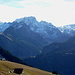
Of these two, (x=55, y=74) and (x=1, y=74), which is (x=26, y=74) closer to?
(x=1, y=74)

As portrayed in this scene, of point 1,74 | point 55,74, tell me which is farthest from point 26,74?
point 55,74

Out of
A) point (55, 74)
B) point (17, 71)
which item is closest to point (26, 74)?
point (17, 71)

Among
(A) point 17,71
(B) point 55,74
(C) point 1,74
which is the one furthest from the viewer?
(B) point 55,74

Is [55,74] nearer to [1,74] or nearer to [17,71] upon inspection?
[17,71]

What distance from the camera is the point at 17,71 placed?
138500 millimetres

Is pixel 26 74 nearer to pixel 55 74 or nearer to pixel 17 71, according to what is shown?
pixel 17 71

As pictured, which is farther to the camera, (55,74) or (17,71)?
(55,74)

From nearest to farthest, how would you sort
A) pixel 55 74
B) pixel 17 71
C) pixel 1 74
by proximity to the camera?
pixel 1 74, pixel 17 71, pixel 55 74

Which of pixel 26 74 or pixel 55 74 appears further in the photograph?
pixel 55 74

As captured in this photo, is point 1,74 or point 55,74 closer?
point 1,74

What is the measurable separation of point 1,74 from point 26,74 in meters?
32.1

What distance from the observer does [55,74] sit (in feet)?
600

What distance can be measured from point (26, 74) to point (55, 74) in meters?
48.2
